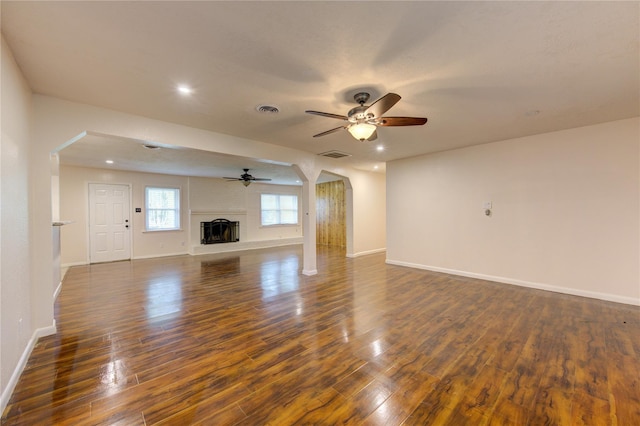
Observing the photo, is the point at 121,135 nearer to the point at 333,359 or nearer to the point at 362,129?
the point at 362,129

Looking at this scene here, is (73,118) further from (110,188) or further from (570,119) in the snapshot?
(570,119)

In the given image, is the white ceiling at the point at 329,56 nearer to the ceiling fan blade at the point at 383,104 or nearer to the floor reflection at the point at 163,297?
the ceiling fan blade at the point at 383,104

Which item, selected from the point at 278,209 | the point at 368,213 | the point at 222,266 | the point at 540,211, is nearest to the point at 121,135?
the point at 222,266

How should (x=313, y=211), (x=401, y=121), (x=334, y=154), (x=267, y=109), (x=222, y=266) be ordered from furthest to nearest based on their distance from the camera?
(x=222, y=266), (x=334, y=154), (x=313, y=211), (x=267, y=109), (x=401, y=121)

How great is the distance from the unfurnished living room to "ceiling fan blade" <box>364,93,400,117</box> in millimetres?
22

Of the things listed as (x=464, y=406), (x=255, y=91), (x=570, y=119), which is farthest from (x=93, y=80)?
(x=570, y=119)

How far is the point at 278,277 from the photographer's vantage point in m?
5.16

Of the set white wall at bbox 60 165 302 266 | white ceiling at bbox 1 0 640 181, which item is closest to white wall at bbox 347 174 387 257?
white wall at bbox 60 165 302 266

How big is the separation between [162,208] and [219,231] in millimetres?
1826

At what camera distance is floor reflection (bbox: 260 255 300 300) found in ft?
14.2

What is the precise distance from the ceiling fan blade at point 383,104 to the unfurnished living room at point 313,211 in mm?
22

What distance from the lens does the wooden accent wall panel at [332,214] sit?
9328 millimetres

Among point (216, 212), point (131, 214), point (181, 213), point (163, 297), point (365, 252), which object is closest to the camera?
point (163, 297)

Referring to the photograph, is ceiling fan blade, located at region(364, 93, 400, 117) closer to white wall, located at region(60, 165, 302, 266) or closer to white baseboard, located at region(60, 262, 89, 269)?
white wall, located at region(60, 165, 302, 266)
